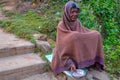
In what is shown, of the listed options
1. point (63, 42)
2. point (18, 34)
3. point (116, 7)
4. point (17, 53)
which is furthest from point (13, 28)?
point (116, 7)

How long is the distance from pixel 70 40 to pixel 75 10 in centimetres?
47

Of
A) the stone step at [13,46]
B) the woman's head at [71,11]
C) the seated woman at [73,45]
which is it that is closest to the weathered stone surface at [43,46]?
the stone step at [13,46]

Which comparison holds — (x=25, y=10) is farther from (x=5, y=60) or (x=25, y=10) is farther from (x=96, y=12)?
(x=5, y=60)

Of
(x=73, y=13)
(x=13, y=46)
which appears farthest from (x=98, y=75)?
(x=13, y=46)

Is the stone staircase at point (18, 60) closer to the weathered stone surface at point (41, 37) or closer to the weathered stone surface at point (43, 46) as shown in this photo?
the weathered stone surface at point (43, 46)

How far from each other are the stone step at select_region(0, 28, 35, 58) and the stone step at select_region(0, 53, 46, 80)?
0.10 metres

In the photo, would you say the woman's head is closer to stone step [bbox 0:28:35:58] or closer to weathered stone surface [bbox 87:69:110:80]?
weathered stone surface [bbox 87:69:110:80]

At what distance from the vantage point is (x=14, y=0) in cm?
716

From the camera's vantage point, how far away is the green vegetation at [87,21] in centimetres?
481

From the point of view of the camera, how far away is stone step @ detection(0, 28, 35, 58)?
4.16 meters

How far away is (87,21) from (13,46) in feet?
5.74

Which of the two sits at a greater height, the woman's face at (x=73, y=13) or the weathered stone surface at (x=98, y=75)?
the woman's face at (x=73, y=13)

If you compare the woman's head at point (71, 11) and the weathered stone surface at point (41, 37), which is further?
the weathered stone surface at point (41, 37)

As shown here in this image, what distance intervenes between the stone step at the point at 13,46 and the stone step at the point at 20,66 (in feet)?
0.31
